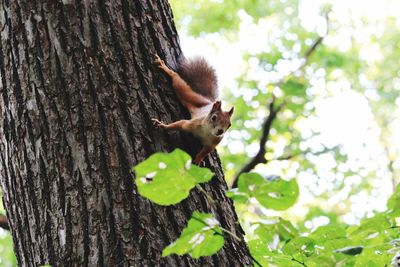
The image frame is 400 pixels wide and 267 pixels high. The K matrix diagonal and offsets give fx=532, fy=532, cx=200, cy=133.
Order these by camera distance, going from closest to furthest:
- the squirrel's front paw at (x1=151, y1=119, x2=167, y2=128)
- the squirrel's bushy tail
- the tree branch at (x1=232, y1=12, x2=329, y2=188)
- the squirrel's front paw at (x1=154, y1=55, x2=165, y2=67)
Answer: the squirrel's front paw at (x1=151, y1=119, x2=167, y2=128), the squirrel's front paw at (x1=154, y1=55, x2=165, y2=67), the squirrel's bushy tail, the tree branch at (x1=232, y1=12, x2=329, y2=188)

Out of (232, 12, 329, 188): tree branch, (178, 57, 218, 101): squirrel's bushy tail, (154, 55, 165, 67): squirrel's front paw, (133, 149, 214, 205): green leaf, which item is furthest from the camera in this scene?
(232, 12, 329, 188): tree branch

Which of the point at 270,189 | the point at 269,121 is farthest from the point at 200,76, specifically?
the point at 269,121

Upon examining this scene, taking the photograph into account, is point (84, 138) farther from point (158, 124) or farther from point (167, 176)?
point (167, 176)

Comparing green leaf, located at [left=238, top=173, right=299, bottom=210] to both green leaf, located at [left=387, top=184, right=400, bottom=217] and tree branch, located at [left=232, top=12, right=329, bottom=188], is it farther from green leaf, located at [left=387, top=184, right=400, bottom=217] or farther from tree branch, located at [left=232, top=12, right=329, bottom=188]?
tree branch, located at [left=232, top=12, right=329, bottom=188]

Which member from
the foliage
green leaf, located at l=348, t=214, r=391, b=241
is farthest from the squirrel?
green leaf, located at l=348, t=214, r=391, b=241

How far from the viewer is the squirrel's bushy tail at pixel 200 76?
7.40ft

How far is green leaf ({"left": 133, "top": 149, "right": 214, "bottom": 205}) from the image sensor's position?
1.03 metres

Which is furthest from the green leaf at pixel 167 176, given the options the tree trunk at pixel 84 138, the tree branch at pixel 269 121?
the tree branch at pixel 269 121

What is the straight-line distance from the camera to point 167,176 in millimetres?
1046

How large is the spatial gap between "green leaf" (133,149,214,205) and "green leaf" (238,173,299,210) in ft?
0.35

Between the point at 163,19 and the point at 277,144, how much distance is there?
23.2 ft

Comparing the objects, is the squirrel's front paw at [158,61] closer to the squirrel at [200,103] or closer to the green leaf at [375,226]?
the squirrel at [200,103]

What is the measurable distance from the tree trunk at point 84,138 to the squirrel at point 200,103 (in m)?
0.05

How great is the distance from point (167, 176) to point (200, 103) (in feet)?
4.54
